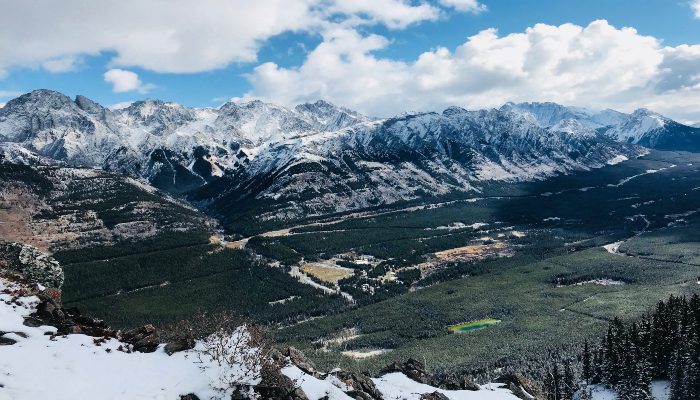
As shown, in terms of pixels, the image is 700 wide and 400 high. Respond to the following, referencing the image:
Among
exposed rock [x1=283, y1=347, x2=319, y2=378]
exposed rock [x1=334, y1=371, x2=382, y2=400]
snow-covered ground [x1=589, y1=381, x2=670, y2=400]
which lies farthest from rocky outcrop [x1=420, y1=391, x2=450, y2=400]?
snow-covered ground [x1=589, y1=381, x2=670, y2=400]

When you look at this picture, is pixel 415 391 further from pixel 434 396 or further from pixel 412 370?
pixel 412 370

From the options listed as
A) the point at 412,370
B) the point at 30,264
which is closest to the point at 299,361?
the point at 412,370

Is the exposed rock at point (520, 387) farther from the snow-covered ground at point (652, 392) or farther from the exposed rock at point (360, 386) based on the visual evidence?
the snow-covered ground at point (652, 392)

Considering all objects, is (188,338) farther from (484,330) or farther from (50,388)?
(484,330)

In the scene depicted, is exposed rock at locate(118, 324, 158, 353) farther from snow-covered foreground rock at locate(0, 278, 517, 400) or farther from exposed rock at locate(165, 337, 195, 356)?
exposed rock at locate(165, 337, 195, 356)

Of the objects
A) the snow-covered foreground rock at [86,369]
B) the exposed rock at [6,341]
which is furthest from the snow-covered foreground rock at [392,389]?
the exposed rock at [6,341]

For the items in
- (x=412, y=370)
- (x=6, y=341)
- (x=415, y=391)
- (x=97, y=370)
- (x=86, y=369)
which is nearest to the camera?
(x=86, y=369)
